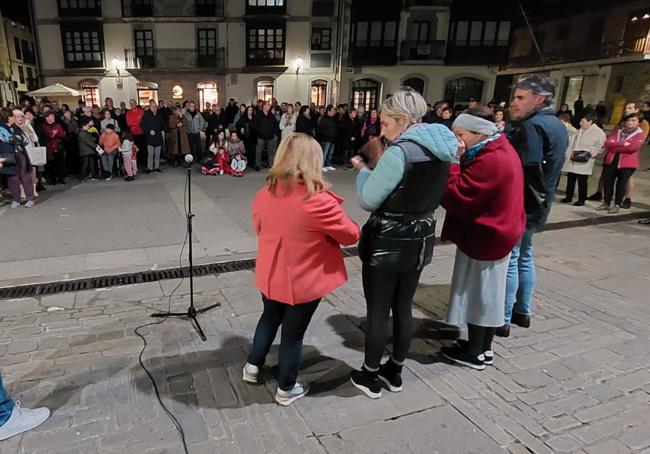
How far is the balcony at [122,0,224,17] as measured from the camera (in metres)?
22.3

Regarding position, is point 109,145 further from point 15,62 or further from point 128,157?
point 15,62

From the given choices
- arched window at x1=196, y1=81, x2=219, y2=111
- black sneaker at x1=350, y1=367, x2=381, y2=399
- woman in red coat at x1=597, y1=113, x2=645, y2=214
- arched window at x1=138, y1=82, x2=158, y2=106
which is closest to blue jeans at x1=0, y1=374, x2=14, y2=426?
black sneaker at x1=350, y1=367, x2=381, y2=399

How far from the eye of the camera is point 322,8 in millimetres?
22531

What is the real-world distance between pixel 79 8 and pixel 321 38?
12.3 m

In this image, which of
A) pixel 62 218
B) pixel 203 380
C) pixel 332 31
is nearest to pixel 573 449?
pixel 203 380

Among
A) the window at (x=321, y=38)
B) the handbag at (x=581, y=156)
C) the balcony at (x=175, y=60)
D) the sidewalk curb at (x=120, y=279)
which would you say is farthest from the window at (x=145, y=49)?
the sidewalk curb at (x=120, y=279)

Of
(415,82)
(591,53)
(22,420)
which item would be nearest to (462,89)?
(415,82)

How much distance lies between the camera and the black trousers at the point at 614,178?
725cm

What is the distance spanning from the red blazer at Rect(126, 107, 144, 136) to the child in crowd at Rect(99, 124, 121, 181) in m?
1.05

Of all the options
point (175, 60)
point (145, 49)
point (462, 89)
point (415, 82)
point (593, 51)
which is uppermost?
point (593, 51)

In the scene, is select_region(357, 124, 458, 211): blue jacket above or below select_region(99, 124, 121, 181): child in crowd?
above

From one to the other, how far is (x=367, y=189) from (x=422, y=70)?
24.3 meters

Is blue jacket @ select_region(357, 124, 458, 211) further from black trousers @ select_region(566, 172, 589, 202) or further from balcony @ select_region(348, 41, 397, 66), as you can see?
balcony @ select_region(348, 41, 397, 66)

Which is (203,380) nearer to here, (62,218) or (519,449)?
(519,449)
